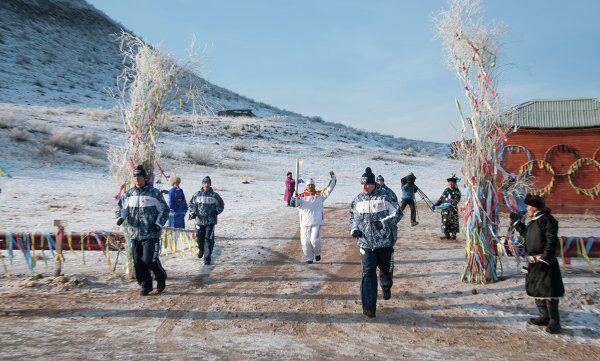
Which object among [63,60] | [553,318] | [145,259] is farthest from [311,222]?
[63,60]

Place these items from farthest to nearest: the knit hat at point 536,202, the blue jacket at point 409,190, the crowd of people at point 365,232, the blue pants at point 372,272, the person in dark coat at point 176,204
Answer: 1. the blue jacket at point 409,190
2. the person in dark coat at point 176,204
3. the blue pants at point 372,272
4. the knit hat at point 536,202
5. the crowd of people at point 365,232

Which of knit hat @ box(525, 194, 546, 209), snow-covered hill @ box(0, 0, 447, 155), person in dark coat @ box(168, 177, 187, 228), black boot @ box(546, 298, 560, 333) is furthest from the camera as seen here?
snow-covered hill @ box(0, 0, 447, 155)

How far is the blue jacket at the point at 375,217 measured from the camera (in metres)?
6.32

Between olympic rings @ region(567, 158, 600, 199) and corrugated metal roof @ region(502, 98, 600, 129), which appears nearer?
olympic rings @ region(567, 158, 600, 199)

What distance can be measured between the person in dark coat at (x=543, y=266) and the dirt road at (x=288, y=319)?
0.24 meters

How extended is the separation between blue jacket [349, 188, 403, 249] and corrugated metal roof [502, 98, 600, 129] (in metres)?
12.7

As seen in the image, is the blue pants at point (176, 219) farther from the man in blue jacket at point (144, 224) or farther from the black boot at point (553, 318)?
the black boot at point (553, 318)

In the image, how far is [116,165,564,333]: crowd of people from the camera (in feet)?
18.4

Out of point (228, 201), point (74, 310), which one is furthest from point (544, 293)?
point (228, 201)

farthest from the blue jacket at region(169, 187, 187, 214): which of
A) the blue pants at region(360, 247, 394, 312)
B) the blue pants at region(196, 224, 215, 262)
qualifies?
the blue pants at region(360, 247, 394, 312)

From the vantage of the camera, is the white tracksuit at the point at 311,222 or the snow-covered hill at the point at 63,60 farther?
the snow-covered hill at the point at 63,60

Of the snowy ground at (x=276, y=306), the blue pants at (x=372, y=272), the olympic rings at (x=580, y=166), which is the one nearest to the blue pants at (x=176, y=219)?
the snowy ground at (x=276, y=306)

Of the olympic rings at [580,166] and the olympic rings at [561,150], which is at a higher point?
the olympic rings at [561,150]

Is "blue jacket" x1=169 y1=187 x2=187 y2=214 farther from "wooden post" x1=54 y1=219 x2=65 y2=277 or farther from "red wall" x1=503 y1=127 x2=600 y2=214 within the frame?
"red wall" x1=503 y1=127 x2=600 y2=214
